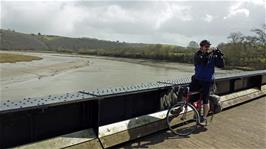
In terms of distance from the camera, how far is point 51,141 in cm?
406

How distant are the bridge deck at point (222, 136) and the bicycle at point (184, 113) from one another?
0.51 ft

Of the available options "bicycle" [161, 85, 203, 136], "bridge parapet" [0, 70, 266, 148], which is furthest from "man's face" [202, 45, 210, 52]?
"bridge parapet" [0, 70, 266, 148]

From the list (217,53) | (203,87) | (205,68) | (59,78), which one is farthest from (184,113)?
(59,78)

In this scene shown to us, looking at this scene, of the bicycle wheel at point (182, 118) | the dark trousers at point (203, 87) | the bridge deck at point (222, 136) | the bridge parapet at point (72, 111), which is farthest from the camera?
the dark trousers at point (203, 87)

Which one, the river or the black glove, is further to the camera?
the river

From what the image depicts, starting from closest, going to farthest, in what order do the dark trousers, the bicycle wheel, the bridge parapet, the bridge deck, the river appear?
the bridge parapet
the bridge deck
the bicycle wheel
the dark trousers
the river

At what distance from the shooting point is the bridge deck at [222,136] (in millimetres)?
4945

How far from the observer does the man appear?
564 cm

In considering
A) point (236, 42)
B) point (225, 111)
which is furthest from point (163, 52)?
point (225, 111)

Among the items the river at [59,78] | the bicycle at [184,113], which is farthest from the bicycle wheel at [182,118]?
the river at [59,78]

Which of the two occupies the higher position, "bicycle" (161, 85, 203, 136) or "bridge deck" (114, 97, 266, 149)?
"bicycle" (161, 85, 203, 136)

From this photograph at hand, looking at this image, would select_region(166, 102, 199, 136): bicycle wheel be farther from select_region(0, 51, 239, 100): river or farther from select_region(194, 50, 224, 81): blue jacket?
select_region(0, 51, 239, 100): river

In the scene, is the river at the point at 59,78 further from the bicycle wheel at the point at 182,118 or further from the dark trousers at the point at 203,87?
the dark trousers at the point at 203,87

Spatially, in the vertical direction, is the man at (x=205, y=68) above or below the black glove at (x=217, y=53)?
below
